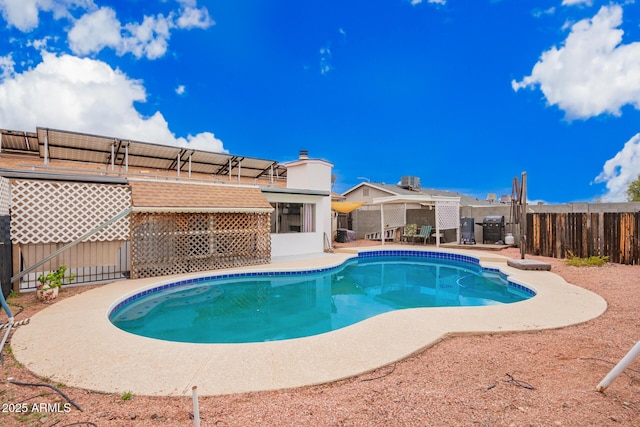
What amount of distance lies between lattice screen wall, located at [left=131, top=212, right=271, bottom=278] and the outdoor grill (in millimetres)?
13537

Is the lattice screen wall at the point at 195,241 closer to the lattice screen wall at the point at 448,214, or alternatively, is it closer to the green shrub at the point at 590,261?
the lattice screen wall at the point at 448,214

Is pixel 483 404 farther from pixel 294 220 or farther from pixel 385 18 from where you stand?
pixel 385 18

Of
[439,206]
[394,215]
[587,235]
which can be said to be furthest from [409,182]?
[587,235]

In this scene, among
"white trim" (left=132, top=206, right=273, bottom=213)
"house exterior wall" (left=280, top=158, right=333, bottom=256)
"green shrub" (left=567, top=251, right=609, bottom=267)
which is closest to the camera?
"white trim" (left=132, top=206, right=273, bottom=213)

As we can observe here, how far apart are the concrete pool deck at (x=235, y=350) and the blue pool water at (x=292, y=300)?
1.54 m

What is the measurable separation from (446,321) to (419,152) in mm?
45730

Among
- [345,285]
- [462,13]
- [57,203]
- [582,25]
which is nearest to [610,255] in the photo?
[345,285]

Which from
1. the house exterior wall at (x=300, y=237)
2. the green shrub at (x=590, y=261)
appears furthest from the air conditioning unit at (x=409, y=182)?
the green shrub at (x=590, y=261)

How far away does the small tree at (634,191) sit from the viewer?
33.5m

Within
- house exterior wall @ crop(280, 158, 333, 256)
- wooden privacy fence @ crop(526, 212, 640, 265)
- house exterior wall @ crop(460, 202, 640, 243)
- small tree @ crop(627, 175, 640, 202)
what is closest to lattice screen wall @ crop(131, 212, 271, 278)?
house exterior wall @ crop(280, 158, 333, 256)

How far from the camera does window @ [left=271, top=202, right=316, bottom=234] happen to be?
16.0 meters

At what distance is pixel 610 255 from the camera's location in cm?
1256

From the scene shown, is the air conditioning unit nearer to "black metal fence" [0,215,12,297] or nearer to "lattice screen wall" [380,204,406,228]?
"lattice screen wall" [380,204,406,228]

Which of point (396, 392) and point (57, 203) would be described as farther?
point (57, 203)
